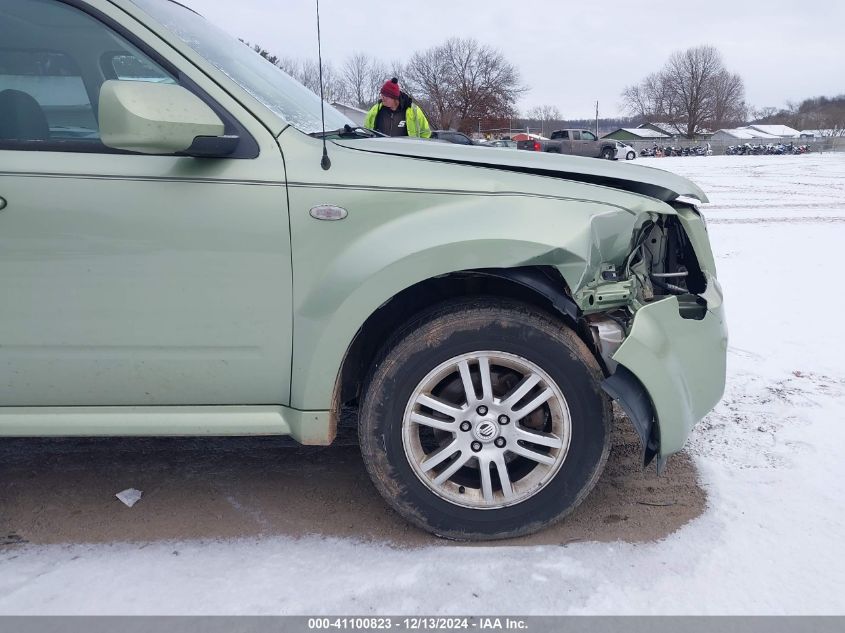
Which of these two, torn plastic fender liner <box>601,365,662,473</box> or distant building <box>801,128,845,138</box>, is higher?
distant building <box>801,128,845,138</box>

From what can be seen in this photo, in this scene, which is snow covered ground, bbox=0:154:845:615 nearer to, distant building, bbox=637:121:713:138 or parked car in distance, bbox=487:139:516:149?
parked car in distance, bbox=487:139:516:149

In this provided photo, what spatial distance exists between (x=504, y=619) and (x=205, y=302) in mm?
1422

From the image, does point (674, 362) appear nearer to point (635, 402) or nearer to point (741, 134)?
point (635, 402)

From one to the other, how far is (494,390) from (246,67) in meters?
1.67

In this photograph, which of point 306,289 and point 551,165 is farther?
point 551,165

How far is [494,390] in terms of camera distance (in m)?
2.38

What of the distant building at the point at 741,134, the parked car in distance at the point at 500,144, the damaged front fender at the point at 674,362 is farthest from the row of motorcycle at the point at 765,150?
the damaged front fender at the point at 674,362

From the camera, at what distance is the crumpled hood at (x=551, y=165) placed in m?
2.38

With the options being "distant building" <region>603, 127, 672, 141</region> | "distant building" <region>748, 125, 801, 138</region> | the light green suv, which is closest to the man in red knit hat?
the light green suv

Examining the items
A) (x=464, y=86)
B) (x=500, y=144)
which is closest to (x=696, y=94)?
(x=464, y=86)

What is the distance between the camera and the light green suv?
217cm

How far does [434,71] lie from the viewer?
6450 centimetres

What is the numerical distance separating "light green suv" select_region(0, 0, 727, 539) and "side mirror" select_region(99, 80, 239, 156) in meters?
0.01

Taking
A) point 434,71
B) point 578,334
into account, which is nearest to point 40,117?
point 578,334
